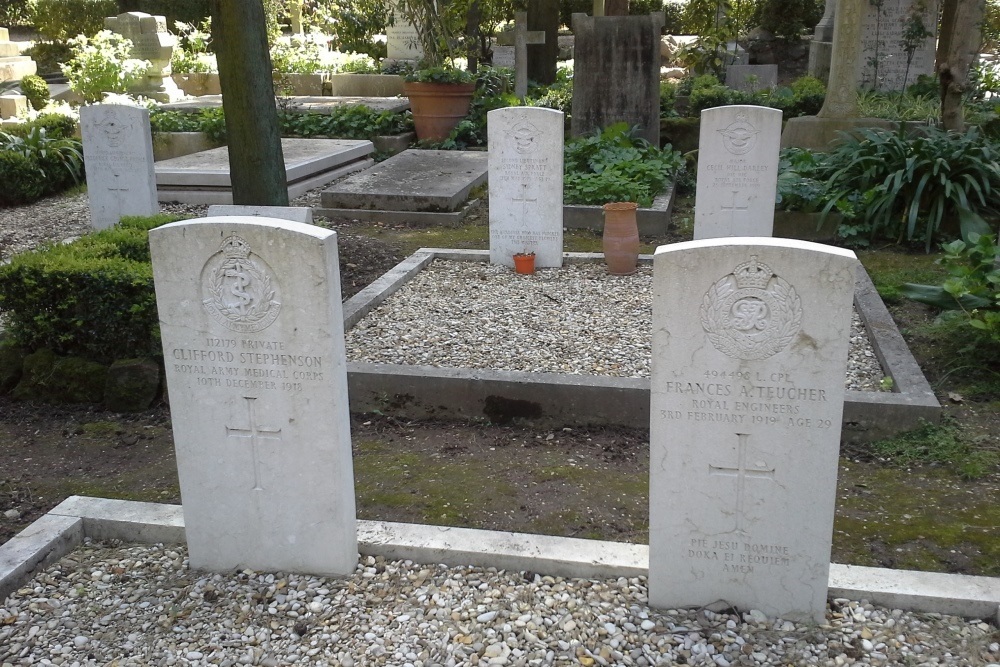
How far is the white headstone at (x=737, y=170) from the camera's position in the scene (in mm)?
7375

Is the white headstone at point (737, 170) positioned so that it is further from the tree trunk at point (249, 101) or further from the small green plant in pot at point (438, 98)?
the small green plant in pot at point (438, 98)

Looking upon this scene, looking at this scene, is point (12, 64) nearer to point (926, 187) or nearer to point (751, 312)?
point (926, 187)

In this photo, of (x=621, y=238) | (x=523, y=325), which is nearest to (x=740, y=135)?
(x=621, y=238)

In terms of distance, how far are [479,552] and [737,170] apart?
17.1 ft

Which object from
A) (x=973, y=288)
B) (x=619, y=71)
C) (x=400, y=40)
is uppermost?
(x=400, y=40)

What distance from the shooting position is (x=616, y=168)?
9.88m

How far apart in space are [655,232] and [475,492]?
17.5 feet

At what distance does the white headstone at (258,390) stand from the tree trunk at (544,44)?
15318 mm

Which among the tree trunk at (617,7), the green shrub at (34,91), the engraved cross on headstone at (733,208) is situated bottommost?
the engraved cross on headstone at (733,208)

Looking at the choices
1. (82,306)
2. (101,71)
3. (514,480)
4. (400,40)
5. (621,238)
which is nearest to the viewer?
(514,480)

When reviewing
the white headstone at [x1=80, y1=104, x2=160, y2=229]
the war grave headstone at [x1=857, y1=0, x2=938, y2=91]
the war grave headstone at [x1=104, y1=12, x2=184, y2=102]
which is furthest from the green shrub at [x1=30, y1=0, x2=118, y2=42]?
the war grave headstone at [x1=857, y1=0, x2=938, y2=91]

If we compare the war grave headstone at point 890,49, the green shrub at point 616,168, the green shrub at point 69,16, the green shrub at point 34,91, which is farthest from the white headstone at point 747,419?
the green shrub at point 69,16

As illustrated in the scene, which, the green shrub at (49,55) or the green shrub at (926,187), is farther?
the green shrub at (49,55)

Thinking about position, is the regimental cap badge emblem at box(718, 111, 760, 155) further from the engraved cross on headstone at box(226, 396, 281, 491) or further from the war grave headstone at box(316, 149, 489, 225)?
the engraved cross on headstone at box(226, 396, 281, 491)
